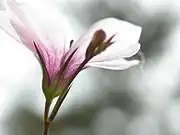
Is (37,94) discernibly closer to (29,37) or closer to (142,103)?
(142,103)

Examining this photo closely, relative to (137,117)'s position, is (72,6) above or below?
above

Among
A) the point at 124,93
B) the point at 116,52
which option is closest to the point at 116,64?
the point at 116,52

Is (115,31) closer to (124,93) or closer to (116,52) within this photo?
(116,52)

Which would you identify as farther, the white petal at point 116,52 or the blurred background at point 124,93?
the blurred background at point 124,93

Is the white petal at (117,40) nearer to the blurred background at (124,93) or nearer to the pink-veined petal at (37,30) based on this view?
the pink-veined petal at (37,30)

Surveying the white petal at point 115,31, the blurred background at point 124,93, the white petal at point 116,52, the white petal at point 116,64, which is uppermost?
the white petal at point 115,31

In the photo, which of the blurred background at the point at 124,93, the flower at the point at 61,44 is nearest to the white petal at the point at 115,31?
the flower at the point at 61,44

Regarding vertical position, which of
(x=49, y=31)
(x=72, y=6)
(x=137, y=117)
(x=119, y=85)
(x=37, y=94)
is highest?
→ (x=49, y=31)

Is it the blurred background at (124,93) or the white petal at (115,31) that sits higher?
the white petal at (115,31)

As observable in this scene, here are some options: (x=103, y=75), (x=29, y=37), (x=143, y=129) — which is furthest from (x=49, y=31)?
(x=103, y=75)
